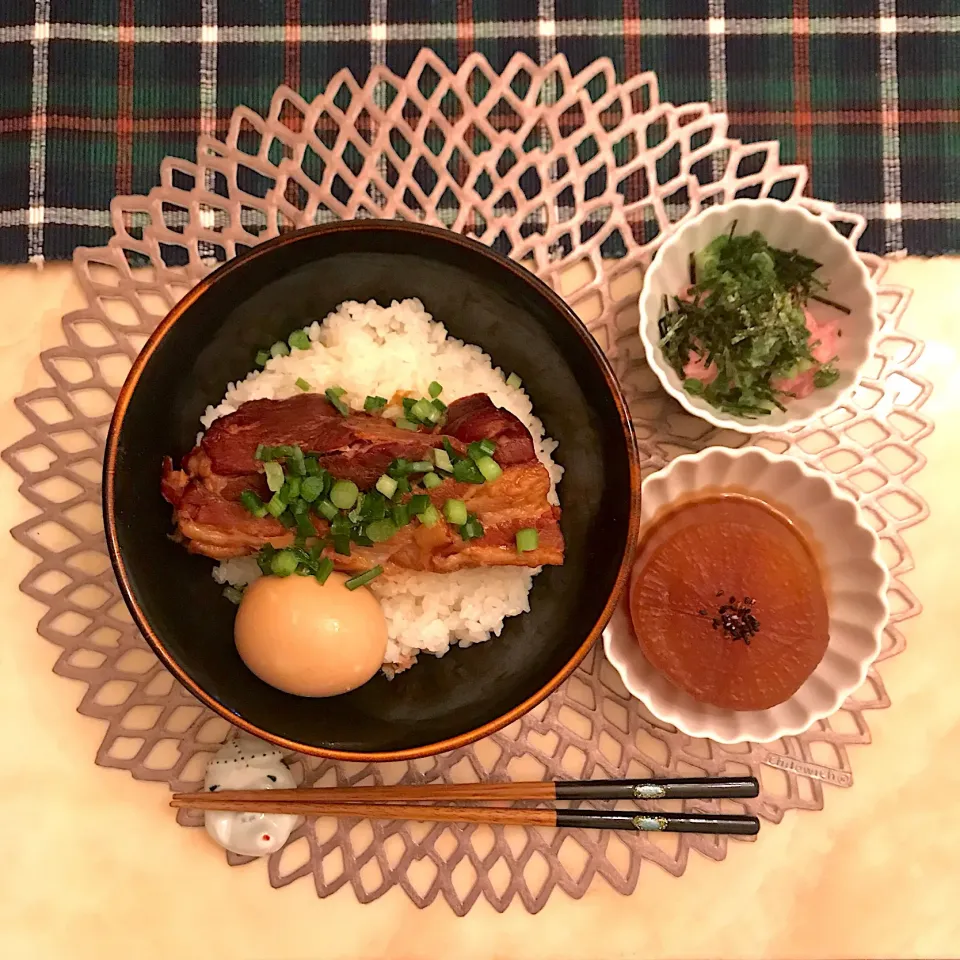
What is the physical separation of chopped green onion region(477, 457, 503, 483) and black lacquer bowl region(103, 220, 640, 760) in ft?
0.86

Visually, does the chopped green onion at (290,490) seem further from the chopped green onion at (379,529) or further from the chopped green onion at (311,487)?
the chopped green onion at (379,529)

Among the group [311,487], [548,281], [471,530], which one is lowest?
[471,530]

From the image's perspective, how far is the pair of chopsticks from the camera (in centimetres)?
215

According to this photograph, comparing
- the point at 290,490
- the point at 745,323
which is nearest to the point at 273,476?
the point at 290,490

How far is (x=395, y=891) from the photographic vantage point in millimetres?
2256

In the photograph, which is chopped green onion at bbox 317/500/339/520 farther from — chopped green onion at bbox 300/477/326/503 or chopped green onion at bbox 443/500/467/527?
chopped green onion at bbox 443/500/467/527

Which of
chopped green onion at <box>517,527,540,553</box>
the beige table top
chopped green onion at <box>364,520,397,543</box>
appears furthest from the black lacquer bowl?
the beige table top

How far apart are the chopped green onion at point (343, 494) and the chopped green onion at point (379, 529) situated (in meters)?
0.07

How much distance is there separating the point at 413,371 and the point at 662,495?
0.71 m

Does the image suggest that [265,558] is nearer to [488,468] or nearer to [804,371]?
[488,468]

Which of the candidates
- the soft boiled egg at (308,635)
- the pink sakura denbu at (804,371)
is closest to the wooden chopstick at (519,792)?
the soft boiled egg at (308,635)

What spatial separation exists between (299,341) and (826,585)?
1.49 m

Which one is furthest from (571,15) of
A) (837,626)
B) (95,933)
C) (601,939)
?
(95,933)

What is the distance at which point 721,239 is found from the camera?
2.30 m
